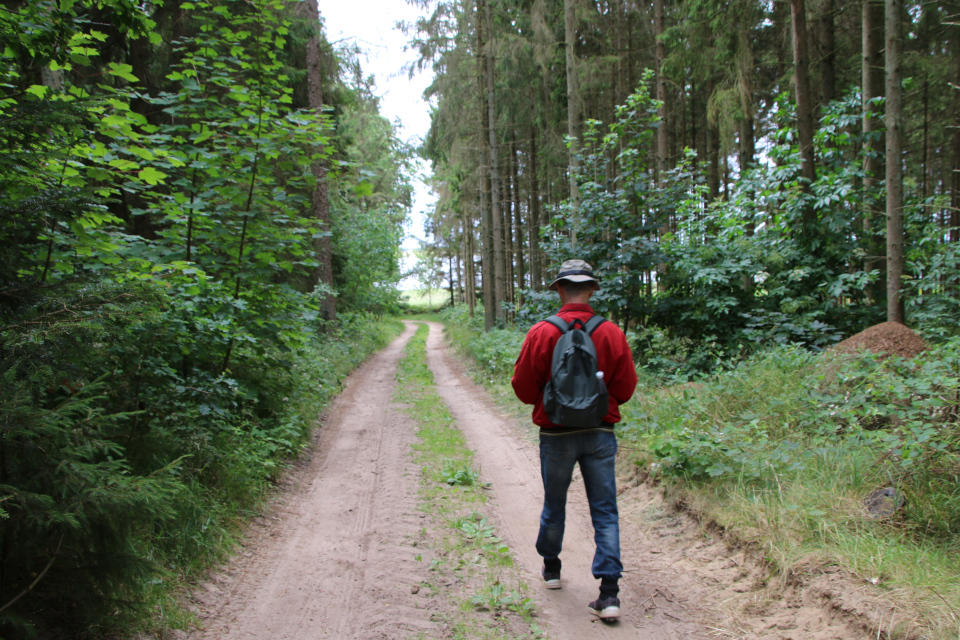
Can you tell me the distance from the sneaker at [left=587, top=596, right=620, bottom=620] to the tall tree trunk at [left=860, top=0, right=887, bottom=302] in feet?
27.3

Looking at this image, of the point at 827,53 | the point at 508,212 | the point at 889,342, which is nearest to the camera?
the point at 889,342

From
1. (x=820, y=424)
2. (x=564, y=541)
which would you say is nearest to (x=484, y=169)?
(x=820, y=424)

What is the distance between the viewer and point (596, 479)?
11.8 ft

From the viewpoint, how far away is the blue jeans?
3.52 meters

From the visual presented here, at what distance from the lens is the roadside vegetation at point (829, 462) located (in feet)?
11.1

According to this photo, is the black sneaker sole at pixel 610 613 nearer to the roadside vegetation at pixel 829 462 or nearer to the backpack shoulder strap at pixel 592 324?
the roadside vegetation at pixel 829 462

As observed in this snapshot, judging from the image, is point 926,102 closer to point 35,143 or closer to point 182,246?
point 182,246

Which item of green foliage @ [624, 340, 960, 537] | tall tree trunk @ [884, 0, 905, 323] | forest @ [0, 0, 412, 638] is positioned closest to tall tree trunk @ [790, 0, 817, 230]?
tall tree trunk @ [884, 0, 905, 323]

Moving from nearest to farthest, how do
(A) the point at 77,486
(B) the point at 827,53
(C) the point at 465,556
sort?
(A) the point at 77,486, (C) the point at 465,556, (B) the point at 827,53

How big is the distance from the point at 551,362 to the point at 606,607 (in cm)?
158

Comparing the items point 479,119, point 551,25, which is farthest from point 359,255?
point 551,25

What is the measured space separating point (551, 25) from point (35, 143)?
1717 cm

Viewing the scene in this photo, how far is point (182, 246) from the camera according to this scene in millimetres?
6117

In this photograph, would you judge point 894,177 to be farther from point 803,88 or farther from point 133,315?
point 133,315
